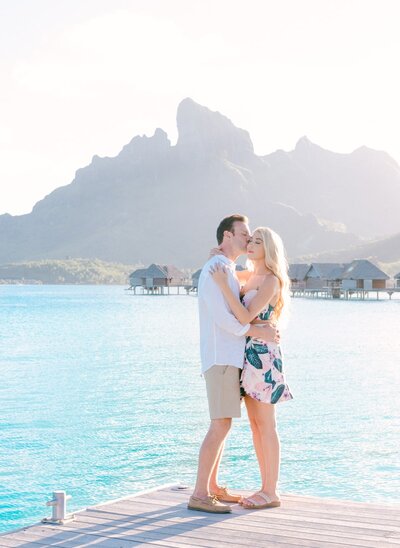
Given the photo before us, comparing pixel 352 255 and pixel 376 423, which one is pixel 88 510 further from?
pixel 352 255

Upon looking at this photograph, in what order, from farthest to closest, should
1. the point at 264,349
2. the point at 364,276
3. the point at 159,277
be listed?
the point at 159,277 → the point at 364,276 → the point at 264,349

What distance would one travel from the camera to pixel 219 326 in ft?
18.3

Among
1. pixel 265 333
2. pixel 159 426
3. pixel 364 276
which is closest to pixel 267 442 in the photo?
pixel 265 333

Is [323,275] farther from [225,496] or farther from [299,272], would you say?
[225,496]

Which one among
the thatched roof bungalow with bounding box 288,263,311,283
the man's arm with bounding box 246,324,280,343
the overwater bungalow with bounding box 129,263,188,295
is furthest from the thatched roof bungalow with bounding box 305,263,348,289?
the man's arm with bounding box 246,324,280,343

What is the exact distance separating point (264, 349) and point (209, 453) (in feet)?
2.65

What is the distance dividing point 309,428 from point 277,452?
34.0ft

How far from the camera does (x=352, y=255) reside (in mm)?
167000

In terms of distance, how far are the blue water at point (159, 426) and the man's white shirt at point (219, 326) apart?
5.59 meters

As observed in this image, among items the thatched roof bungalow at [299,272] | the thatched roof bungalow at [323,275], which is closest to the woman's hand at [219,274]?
the thatched roof bungalow at [323,275]

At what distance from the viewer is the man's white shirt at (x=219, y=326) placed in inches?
217

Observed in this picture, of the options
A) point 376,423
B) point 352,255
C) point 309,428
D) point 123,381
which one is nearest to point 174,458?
point 309,428

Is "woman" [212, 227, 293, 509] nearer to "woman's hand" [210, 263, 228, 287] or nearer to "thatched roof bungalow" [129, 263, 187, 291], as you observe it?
"woman's hand" [210, 263, 228, 287]

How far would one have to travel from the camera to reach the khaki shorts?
5547 millimetres
